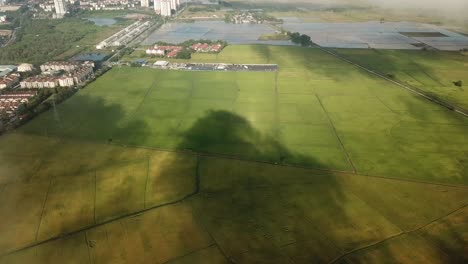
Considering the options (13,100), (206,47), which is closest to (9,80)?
(13,100)

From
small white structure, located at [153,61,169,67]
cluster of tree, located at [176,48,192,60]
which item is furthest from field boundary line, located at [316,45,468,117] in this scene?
small white structure, located at [153,61,169,67]

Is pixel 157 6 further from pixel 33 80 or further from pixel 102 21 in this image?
pixel 33 80

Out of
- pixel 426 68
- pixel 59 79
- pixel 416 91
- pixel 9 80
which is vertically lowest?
pixel 416 91

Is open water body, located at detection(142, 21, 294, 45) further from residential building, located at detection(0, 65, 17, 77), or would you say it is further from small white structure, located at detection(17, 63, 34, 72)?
residential building, located at detection(0, 65, 17, 77)

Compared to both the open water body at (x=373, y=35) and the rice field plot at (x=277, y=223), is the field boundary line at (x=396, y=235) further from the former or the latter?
the open water body at (x=373, y=35)

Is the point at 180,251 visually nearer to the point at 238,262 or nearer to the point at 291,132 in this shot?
the point at 238,262

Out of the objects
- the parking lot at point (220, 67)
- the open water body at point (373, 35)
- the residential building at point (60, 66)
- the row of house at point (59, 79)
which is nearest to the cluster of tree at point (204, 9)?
the open water body at point (373, 35)
